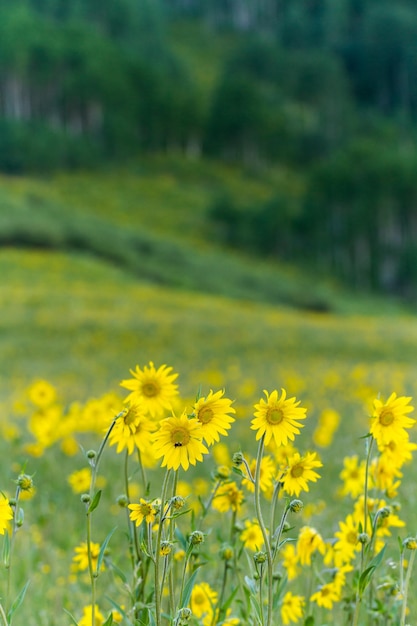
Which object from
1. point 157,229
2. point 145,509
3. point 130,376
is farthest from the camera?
point 157,229

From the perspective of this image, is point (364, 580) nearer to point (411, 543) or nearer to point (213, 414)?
point (411, 543)

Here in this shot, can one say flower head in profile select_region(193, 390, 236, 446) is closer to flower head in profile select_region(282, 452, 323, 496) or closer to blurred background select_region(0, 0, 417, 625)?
flower head in profile select_region(282, 452, 323, 496)

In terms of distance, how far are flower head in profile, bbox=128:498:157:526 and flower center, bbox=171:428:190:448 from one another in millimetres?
130

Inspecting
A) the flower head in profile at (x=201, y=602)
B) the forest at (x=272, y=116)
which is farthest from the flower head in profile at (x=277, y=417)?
Answer: the forest at (x=272, y=116)

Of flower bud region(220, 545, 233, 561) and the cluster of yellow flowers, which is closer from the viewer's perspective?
the cluster of yellow flowers

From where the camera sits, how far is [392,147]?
28469 millimetres

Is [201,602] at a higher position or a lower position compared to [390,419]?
lower

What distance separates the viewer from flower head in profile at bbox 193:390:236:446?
1180 millimetres

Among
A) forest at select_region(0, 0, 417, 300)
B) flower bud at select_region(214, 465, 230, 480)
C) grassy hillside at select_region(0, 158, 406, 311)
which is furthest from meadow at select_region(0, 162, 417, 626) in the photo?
forest at select_region(0, 0, 417, 300)

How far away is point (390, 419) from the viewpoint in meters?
1.38

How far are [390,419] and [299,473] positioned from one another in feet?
0.64

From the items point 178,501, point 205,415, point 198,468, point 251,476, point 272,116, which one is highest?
point 205,415

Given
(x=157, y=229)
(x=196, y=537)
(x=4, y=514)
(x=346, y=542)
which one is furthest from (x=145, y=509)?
(x=157, y=229)

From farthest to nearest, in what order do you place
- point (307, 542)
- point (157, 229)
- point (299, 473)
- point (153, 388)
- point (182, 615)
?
point (157, 229) → point (307, 542) → point (153, 388) → point (299, 473) → point (182, 615)
